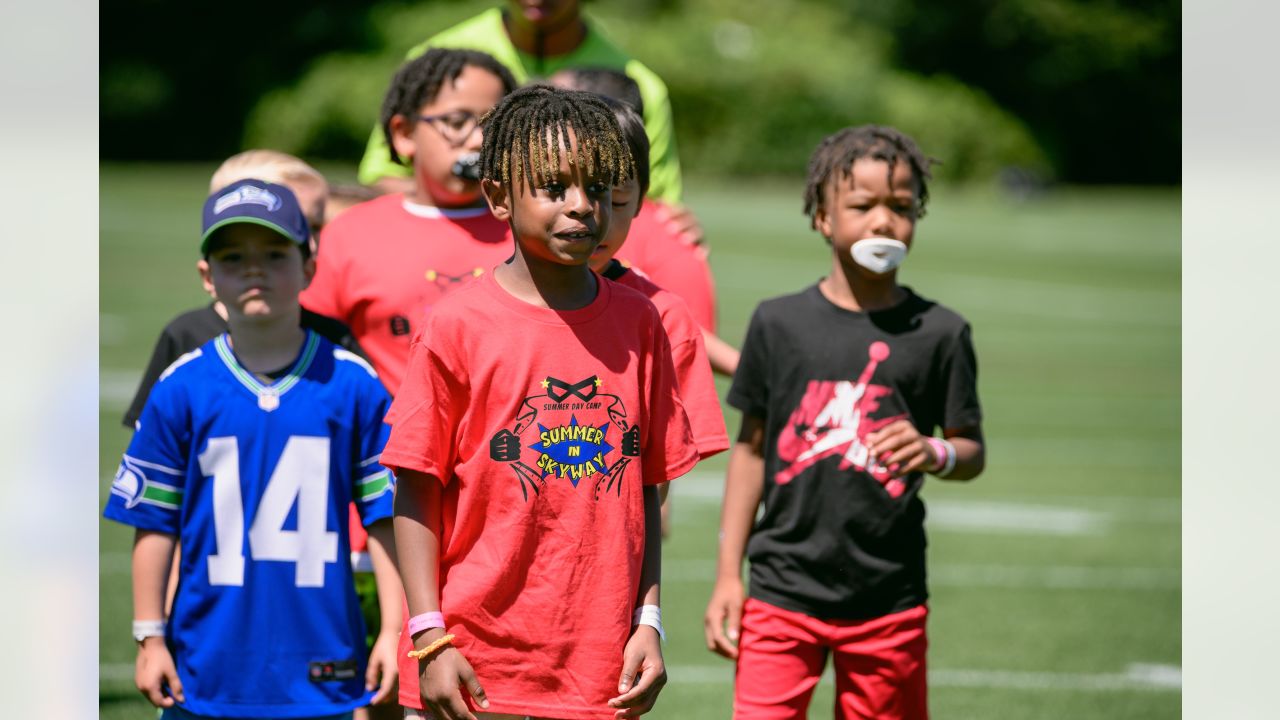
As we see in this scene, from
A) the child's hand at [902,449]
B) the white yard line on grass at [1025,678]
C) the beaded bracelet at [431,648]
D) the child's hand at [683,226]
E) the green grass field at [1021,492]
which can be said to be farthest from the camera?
the green grass field at [1021,492]

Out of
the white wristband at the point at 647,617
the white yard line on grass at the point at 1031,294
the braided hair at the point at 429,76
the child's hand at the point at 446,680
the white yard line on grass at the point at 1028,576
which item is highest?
the white yard line on grass at the point at 1031,294

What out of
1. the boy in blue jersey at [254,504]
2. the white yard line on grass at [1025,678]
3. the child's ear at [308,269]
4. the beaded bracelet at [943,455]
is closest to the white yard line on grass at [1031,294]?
the white yard line on grass at [1025,678]

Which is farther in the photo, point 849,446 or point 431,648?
point 849,446

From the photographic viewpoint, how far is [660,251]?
13.9ft

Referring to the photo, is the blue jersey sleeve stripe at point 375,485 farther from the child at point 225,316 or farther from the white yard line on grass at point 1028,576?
the white yard line on grass at point 1028,576

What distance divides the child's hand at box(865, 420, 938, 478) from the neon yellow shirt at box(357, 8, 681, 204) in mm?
1473

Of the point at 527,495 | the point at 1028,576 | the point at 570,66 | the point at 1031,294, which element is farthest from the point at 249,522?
the point at 1031,294

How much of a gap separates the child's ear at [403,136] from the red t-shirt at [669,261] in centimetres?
65

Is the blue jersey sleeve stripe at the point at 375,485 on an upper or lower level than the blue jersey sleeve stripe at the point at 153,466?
lower

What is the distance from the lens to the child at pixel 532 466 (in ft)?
9.75

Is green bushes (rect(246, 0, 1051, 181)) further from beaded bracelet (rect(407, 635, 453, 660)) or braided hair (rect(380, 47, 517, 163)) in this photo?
beaded bracelet (rect(407, 635, 453, 660))

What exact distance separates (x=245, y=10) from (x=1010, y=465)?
143 ft

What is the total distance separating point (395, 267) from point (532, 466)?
3.89 feet

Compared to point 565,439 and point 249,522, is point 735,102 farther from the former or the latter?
point 565,439
